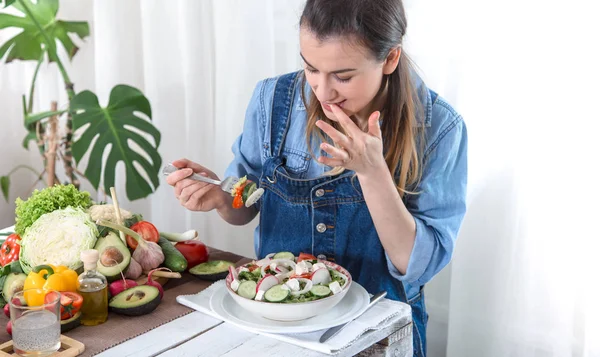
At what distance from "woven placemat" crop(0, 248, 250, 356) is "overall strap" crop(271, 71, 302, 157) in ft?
1.31

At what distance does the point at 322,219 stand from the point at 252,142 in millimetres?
308

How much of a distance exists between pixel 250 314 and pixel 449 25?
1126 millimetres

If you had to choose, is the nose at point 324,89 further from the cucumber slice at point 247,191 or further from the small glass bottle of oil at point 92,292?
the small glass bottle of oil at point 92,292

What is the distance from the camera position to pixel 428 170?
1660 millimetres

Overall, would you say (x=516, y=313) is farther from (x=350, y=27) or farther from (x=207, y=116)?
(x=207, y=116)

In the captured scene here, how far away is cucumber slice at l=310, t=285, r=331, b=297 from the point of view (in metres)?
1.38

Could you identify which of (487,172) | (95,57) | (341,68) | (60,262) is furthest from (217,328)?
(95,57)

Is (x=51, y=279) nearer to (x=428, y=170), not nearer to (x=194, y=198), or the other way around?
(x=194, y=198)

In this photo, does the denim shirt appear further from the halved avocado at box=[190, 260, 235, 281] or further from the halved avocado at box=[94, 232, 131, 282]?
the halved avocado at box=[94, 232, 131, 282]

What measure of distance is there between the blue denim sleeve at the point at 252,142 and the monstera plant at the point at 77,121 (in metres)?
1.01

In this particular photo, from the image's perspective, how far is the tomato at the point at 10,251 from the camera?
164cm

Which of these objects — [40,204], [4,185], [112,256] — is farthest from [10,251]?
[4,185]

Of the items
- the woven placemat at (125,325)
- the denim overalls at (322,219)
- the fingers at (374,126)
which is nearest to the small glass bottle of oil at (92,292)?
the woven placemat at (125,325)

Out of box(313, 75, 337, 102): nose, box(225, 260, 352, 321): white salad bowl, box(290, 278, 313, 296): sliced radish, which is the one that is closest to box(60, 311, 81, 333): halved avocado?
box(225, 260, 352, 321): white salad bowl
